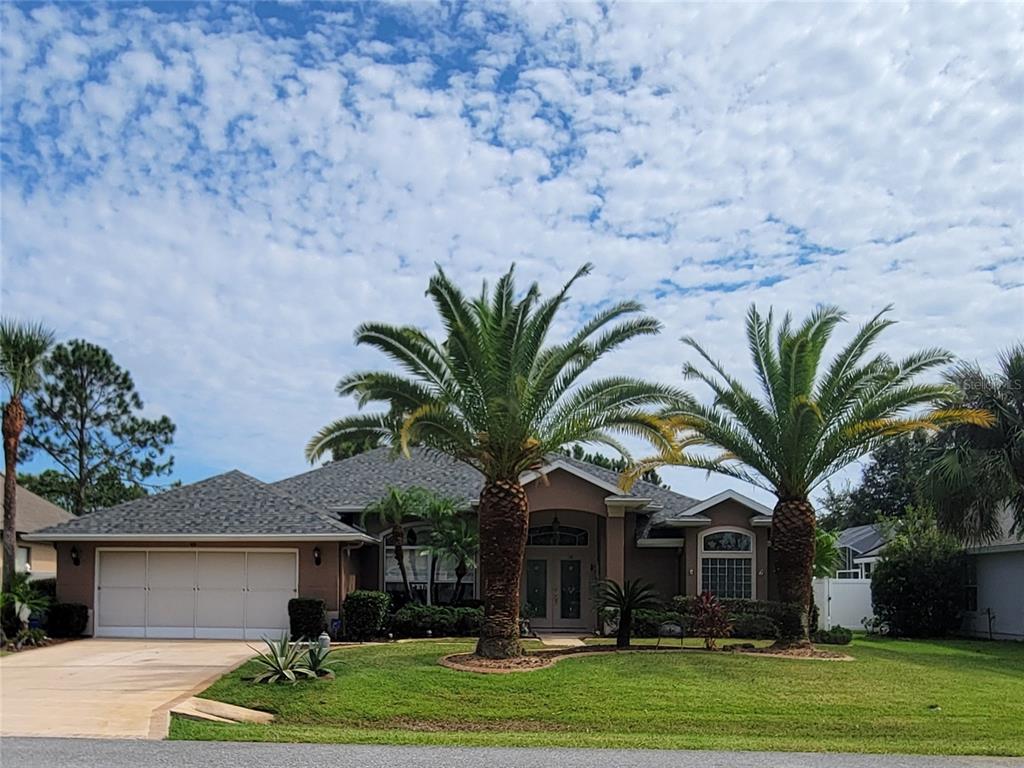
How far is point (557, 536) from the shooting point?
1107 inches

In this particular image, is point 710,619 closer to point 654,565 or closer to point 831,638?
point 831,638

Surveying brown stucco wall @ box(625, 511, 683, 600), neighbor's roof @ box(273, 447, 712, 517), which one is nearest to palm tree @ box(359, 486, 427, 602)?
neighbor's roof @ box(273, 447, 712, 517)

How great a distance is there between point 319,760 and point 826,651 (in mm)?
11985

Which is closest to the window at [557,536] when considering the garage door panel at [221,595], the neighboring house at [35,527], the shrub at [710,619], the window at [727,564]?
the window at [727,564]

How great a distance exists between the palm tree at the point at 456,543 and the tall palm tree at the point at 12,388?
960 centimetres

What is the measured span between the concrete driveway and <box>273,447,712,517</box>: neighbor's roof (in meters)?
5.91

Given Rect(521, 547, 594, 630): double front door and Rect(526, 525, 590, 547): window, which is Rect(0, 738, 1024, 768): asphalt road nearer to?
Rect(521, 547, 594, 630): double front door

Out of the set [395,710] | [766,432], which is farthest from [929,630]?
[395,710]

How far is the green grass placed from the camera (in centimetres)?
1286

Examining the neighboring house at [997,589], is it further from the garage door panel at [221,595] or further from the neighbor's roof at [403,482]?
the garage door panel at [221,595]

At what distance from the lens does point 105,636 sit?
969 inches

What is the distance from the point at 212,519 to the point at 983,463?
18.0 metres

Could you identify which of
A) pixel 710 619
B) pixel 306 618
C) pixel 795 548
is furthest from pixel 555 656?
pixel 306 618

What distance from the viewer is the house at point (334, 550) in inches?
963
